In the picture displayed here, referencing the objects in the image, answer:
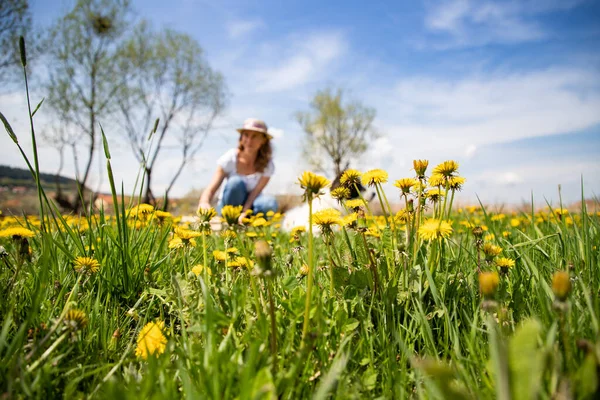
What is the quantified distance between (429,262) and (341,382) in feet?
2.15

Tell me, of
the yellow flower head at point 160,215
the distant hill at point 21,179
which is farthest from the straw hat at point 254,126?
the distant hill at point 21,179

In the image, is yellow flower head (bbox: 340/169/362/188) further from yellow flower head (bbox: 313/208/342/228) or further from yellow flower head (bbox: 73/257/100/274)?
yellow flower head (bbox: 73/257/100/274)

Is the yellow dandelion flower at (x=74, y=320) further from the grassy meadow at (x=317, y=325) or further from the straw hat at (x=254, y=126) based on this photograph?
the straw hat at (x=254, y=126)

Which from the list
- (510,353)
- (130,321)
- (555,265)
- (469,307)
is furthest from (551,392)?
(130,321)

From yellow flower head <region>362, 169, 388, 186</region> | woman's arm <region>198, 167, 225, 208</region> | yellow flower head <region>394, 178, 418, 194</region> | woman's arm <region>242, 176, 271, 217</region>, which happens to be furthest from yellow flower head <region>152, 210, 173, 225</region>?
woman's arm <region>242, 176, 271, 217</region>

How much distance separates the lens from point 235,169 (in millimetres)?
6152

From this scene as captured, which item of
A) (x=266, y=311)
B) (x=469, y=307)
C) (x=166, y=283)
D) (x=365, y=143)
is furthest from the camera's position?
(x=365, y=143)

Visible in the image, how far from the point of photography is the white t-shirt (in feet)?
19.6

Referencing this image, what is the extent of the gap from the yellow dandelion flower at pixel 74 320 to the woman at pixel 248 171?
4582 mm

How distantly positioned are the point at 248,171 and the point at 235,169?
38 centimetres

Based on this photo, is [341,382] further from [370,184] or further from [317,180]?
[370,184]

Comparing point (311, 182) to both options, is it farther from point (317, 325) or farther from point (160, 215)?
point (160, 215)

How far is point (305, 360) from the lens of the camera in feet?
2.94

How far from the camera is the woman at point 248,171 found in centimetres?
588
